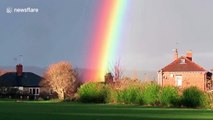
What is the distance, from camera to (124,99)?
59.7 meters

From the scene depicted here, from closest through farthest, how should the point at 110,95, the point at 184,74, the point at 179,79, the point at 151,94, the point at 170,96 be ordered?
the point at 170,96, the point at 151,94, the point at 110,95, the point at 184,74, the point at 179,79

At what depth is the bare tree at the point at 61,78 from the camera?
322 feet

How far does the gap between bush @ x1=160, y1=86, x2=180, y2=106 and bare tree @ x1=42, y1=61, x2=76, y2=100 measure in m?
43.8

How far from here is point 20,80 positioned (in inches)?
4370

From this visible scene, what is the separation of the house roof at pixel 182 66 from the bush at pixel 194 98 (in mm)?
25513

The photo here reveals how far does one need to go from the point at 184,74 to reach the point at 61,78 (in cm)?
3029

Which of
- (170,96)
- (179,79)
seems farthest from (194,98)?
(179,79)

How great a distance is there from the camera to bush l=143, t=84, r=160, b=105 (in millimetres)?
54756

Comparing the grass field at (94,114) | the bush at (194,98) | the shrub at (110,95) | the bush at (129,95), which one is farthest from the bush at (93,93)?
the grass field at (94,114)

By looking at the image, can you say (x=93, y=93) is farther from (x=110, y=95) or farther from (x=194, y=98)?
(x=194, y=98)

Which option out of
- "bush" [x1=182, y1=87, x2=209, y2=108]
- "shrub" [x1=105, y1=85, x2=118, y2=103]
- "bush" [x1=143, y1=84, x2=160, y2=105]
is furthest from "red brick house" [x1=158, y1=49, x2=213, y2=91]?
"bush" [x1=182, y1=87, x2=209, y2=108]

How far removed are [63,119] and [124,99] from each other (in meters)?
36.1

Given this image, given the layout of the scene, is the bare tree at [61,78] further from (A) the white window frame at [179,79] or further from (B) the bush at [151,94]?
(B) the bush at [151,94]

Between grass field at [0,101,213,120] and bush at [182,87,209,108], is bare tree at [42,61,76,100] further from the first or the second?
grass field at [0,101,213,120]
